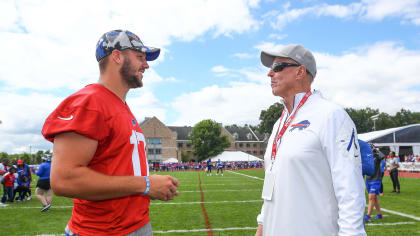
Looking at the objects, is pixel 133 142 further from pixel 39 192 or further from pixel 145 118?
pixel 145 118

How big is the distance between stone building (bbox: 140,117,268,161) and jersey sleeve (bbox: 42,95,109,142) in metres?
74.9

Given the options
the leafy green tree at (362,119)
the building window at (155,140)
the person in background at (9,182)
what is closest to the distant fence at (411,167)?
the person in background at (9,182)

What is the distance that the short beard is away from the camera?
2301 mm

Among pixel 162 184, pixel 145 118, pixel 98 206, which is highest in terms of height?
pixel 145 118

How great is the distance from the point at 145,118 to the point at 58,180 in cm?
8221

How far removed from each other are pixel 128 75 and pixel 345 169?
1738 millimetres

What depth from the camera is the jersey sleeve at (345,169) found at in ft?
6.88

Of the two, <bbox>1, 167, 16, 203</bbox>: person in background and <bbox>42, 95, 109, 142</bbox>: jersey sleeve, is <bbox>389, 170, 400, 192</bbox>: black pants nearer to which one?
<bbox>42, 95, 109, 142</bbox>: jersey sleeve

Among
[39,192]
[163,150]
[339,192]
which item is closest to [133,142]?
[339,192]

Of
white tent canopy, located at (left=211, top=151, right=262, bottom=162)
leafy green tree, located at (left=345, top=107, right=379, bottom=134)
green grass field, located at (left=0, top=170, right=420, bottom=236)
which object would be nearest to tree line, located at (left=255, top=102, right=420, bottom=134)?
leafy green tree, located at (left=345, top=107, right=379, bottom=134)

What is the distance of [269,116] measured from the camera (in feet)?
243

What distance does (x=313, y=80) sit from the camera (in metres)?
2.96

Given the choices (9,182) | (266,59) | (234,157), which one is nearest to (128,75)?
(266,59)

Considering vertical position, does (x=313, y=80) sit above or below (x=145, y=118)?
below
